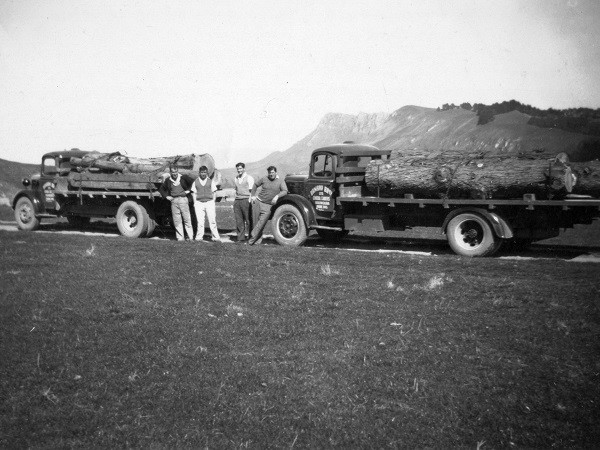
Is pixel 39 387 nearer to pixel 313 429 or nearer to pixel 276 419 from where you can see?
pixel 276 419

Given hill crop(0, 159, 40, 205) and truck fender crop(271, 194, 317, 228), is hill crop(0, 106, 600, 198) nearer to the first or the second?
hill crop(0, 159, 40, 205)

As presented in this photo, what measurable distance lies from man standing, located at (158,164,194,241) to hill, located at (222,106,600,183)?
5469 millimetres

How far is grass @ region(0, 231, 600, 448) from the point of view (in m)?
3.86

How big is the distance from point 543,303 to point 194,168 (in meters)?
10.4

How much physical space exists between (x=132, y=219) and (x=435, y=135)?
9997 cm

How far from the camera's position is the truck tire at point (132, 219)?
47.6 ft

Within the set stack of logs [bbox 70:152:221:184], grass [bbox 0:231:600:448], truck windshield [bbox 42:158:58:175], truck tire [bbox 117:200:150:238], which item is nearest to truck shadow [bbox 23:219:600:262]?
truck tire [bbox 117:200:150:238]

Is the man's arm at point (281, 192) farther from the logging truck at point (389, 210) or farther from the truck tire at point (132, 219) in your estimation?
the truck tire at point (132, 219)

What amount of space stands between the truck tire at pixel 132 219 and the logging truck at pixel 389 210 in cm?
389

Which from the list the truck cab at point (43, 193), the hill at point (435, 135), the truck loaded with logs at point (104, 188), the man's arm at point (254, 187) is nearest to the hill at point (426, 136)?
the hill at point (435, 135)

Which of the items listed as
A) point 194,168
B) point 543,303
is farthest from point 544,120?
point 543,303

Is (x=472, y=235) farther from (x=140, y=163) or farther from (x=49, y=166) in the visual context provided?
(x=49, y=166)

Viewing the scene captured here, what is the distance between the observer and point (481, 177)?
10523mm

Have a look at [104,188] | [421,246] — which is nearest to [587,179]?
[421,246]
